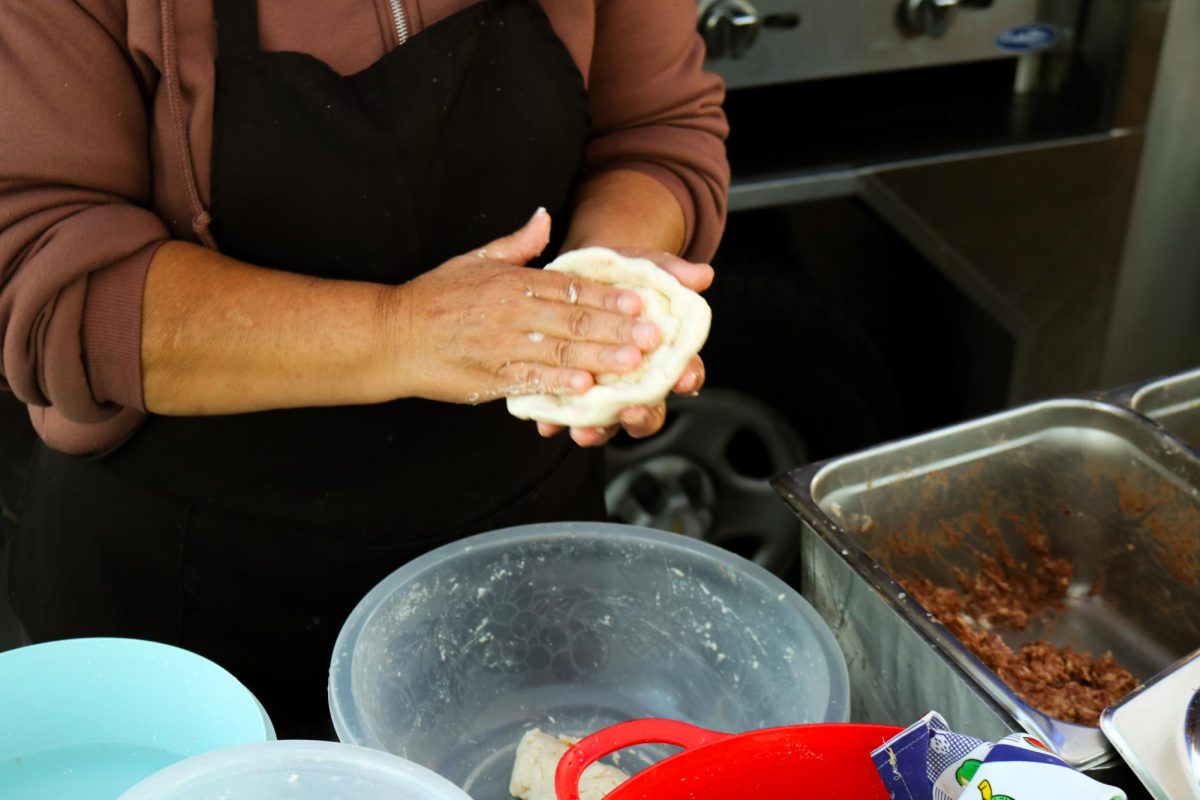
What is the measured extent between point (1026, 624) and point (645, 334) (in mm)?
712

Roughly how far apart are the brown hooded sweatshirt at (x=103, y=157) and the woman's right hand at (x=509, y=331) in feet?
0.84

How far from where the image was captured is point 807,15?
7.15 ft

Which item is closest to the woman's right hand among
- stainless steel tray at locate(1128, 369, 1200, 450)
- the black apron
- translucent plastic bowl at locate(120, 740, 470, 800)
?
the black apron

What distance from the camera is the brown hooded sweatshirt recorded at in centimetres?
107

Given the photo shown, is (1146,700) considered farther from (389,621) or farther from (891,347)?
(891,347)

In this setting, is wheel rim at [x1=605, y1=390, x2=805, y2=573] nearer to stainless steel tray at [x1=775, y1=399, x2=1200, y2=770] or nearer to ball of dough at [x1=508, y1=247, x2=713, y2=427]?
stainless steel tray at [x1=775, y1=399, x2=1200, y2=770]

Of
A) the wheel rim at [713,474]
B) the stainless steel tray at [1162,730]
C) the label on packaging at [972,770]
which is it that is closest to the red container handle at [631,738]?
the label on packaging at [972,770]

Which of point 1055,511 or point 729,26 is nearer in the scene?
point 1055,511

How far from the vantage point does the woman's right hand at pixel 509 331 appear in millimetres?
1108

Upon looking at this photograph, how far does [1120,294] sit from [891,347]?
51cm

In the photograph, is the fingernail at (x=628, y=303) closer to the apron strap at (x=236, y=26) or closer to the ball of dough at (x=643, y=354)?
the ball of dough at (x=643, y=354)

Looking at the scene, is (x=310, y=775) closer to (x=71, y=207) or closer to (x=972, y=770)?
(x=972, y=770)

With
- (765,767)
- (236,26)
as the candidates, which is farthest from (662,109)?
(765,767)

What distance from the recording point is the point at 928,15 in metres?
2.23
